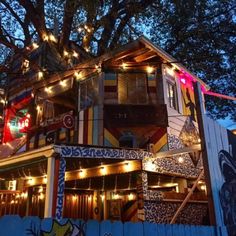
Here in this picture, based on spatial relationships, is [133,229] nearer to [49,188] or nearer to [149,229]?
[149,229]

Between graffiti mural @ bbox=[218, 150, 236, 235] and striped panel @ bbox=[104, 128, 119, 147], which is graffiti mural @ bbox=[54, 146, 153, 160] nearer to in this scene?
striped panel @ bbox=[104, 128, 119, 147]

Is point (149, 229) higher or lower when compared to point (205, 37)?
lower

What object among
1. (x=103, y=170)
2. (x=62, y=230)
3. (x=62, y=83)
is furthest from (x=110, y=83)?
(x=62, y=230)

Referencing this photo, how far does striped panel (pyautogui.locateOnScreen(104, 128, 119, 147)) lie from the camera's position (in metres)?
10.4

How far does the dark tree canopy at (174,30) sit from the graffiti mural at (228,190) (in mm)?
10200

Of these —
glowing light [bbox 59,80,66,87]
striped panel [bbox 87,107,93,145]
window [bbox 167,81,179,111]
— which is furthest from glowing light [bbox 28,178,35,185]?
window [bbox 167,81,179,111]

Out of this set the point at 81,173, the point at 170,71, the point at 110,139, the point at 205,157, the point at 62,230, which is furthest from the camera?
the point at 170,71

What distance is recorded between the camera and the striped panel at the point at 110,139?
10.4 meters

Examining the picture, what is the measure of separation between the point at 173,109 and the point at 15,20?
552 inches

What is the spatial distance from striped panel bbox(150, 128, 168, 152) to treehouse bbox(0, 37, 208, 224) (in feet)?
0.10

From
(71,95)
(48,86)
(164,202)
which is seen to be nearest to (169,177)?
(164,202)

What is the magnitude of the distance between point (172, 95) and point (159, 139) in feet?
7.56

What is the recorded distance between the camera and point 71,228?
381 cm

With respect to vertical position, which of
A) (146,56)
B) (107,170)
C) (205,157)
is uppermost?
(146,56)
